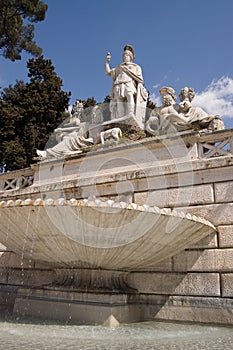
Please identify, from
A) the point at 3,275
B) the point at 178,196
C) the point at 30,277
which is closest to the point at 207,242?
the point at 178,196

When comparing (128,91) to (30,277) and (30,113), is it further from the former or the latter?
(30,113)

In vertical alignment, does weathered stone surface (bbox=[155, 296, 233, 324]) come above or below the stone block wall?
below

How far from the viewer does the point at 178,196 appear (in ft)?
22.2

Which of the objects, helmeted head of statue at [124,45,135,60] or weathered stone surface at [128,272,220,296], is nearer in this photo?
weathered stone surface at [128,272,220,296]

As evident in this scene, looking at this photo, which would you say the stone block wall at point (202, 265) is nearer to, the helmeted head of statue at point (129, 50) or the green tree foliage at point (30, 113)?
the helmeted head of statue at point (129, 50)

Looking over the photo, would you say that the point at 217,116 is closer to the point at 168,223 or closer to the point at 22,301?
the point at 168,223

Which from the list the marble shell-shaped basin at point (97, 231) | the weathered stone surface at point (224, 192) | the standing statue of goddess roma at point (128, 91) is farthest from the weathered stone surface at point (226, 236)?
the standing statue of goddess roma at point (128, 91)

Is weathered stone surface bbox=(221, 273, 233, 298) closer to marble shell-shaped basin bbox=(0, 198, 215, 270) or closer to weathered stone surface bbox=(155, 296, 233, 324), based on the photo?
weathered stone surface bbox=(155, 296, 233, 324)

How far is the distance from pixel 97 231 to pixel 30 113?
56.8 ft

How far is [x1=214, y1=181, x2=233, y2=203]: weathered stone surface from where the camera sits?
630 cm

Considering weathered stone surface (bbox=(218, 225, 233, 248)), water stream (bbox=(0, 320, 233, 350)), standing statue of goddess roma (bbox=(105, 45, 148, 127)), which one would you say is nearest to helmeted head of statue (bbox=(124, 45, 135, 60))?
standing statue of goddess roma (bbox=(105, 45, 148, 127))

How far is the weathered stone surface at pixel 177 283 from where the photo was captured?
6.05 m

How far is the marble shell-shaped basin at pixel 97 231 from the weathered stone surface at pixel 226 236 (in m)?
0.15

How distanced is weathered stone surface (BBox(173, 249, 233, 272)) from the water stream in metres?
0.94
